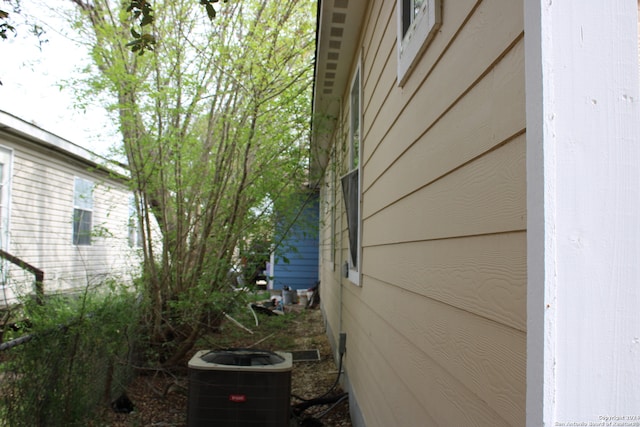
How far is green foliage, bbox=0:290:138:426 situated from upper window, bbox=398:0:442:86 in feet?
9.06

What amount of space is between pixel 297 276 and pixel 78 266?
645cm

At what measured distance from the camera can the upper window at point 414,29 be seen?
73.9 inches

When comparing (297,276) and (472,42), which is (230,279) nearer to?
(472,42)

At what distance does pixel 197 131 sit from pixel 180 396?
3.31 metres

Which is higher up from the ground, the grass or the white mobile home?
the white mobile home

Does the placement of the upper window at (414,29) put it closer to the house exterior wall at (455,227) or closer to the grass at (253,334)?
the house exterior wall at (455,227)

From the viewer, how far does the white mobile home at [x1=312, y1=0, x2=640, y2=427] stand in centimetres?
86

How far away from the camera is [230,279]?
6.06 m

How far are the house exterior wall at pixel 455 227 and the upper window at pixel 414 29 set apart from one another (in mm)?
41

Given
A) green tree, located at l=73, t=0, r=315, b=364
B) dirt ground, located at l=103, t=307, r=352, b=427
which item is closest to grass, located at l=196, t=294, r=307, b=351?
dirt ground, located at l=103, t=307, r=352, b=427

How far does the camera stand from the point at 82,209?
477 inches

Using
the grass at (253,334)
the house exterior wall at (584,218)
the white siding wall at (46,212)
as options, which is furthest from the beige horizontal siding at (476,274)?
the white siding wall at (46,212)

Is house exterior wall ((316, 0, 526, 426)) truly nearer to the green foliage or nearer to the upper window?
the upper window

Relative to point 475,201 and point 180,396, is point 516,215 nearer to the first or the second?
point 475,201
